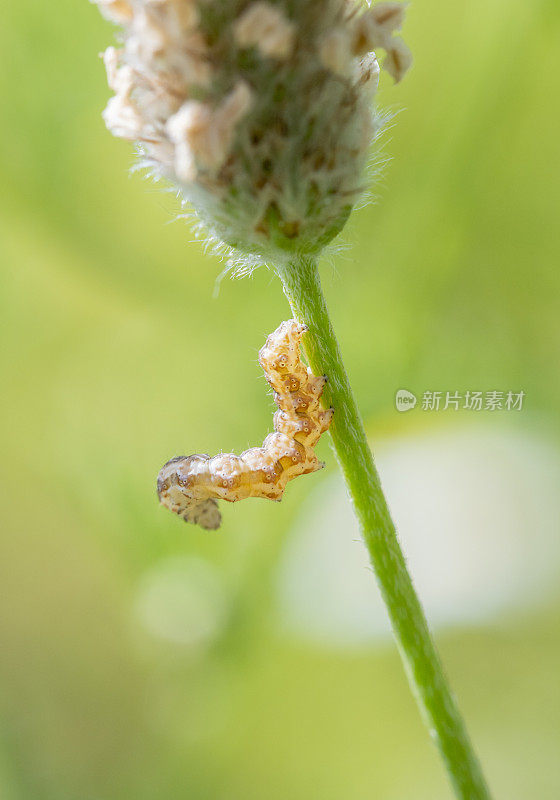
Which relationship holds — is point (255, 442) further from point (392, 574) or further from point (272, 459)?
point (392, 574)

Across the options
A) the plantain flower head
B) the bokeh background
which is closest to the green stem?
the plantain flower head

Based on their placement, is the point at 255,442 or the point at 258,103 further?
the point at 255,442

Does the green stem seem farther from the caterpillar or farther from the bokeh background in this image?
the bokeh background

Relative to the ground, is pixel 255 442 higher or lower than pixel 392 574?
higher

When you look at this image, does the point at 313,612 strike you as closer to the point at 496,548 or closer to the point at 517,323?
the point at 496,548

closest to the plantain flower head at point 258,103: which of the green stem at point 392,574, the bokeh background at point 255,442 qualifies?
the green stem at point 392,574

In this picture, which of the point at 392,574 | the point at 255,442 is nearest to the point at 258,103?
the point at 392,574

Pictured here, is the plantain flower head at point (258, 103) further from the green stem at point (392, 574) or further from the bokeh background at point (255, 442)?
the bokeh background at point (255, 442)

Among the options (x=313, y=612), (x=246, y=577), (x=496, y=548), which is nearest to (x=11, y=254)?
(x=246, y=577)
